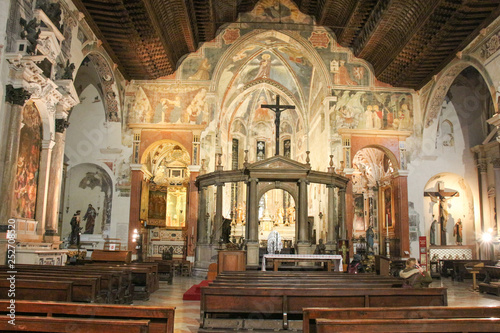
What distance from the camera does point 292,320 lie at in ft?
22.0

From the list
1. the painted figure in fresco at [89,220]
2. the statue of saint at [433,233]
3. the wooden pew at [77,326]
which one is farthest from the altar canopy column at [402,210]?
the wooden pew at [77,326]

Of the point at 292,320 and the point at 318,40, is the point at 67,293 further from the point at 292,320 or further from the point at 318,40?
the point at 318,40

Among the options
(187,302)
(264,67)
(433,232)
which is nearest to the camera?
(187,302)

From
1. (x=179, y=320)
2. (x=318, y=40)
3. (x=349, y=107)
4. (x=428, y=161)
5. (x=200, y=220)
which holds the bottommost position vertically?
(x=179, y=320)

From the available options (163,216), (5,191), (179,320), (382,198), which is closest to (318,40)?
(382,198)

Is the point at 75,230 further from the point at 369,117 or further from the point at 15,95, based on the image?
the point at 369,117

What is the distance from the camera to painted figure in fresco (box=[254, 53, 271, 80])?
1053 inches

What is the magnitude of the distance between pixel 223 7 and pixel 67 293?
1821 centimetres

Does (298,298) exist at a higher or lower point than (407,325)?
lower

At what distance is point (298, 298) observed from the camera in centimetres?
642

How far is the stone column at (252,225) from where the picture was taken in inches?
643

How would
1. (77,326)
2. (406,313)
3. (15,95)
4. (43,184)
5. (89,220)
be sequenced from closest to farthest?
(77,326) → (406,313) → (15,95) → (43,184) → (89,220)

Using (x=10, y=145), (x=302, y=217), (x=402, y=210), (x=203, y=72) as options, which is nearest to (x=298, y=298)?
(x=10, y=145)

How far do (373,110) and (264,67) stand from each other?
8472 mm
